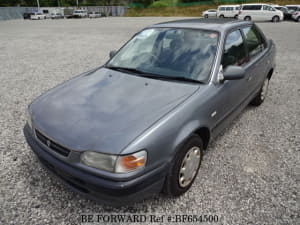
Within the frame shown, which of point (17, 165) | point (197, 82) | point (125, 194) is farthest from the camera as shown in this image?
point (17, 165)

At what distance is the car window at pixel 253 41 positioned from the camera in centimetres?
316

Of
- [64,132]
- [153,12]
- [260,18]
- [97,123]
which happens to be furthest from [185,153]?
[153,12]

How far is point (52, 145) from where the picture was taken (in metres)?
1.76

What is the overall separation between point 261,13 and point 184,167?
1011 inches

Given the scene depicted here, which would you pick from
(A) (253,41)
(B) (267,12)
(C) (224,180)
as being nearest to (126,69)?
(C) (224,180)

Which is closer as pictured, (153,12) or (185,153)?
(185,153)

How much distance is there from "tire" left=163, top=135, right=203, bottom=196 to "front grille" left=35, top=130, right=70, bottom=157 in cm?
88

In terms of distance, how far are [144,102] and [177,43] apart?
106cm

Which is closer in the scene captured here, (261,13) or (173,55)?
(173,55)

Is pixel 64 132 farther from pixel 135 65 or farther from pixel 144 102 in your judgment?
pixel 135 65

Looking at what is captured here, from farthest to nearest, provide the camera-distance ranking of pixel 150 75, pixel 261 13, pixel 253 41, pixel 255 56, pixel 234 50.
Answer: pixel 261 13 → pixel 253 41 → pixel 255 56 → pixel 234 50 → pixel 150 75

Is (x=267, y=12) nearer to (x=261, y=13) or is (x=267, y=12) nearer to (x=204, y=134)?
(x=261, y=13)

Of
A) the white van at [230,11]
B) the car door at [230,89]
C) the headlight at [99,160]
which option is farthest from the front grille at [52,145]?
the white van at [230,11]

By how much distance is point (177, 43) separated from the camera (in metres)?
2.55
